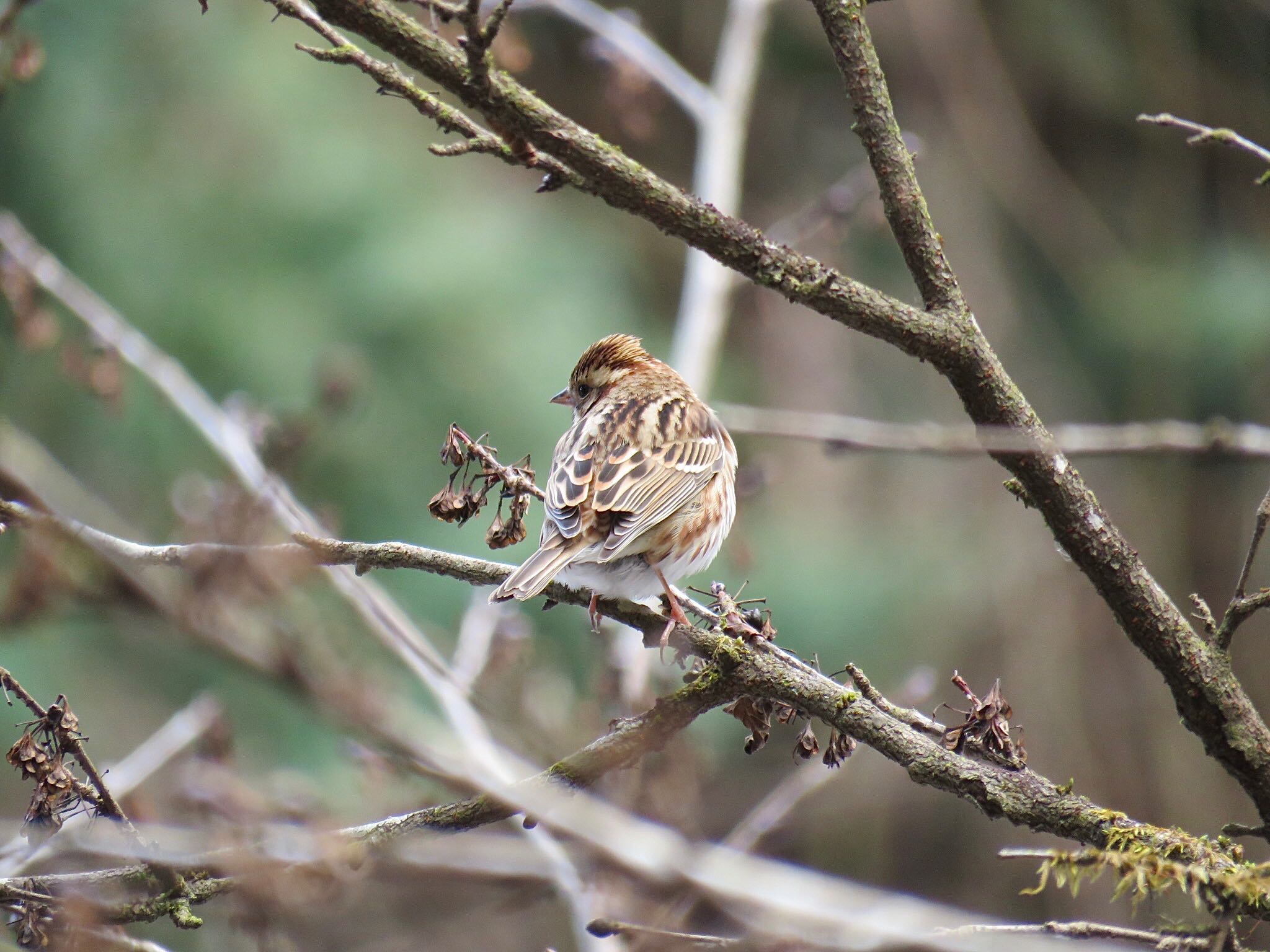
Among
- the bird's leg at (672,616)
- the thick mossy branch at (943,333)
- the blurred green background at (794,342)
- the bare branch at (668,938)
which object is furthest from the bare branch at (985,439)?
the blurred green background at (794,342)

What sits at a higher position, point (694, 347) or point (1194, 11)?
point (1194, 11)

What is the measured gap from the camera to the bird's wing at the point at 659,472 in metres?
3.55

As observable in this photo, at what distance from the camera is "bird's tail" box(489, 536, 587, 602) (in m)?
2.59

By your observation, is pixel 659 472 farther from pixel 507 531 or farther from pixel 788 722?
pixel 788 722

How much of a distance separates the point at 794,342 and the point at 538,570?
683cm

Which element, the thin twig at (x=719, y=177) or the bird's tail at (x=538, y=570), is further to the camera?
the thin twig at (x=719, y=177)

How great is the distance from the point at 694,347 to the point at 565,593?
238 cm

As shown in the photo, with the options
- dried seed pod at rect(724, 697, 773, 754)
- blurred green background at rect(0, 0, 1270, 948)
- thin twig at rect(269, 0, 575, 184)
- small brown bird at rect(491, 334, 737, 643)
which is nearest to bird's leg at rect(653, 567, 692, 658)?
small brown bird at rect(491, 334, 737, 643)

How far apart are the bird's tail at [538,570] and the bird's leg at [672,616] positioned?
0.28 meters

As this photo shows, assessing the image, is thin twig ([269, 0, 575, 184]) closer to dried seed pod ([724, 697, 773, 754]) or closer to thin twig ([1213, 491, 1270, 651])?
dried seed pod ([724, 697, 773, 754])

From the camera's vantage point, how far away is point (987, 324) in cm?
809

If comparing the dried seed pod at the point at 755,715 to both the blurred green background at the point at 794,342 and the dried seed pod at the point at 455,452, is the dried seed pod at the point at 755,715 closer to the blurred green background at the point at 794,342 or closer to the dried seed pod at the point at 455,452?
the dried seed pod at the point at 455,452

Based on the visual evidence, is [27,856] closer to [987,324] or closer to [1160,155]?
[987,324]

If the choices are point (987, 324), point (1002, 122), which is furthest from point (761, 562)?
point (1002, 122)
